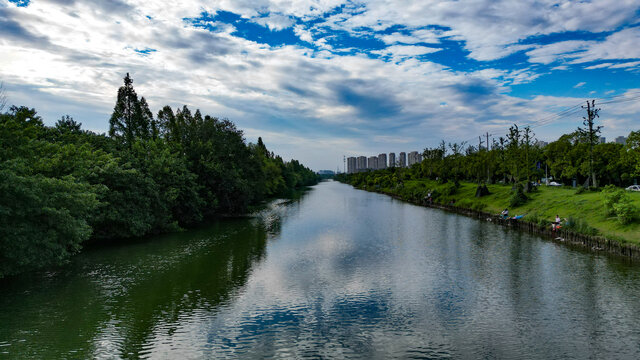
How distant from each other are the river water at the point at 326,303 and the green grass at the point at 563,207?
479 cm

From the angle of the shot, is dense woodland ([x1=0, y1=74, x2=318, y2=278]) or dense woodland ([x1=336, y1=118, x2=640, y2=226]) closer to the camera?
dense woodland ([x1=0, y1=74, x2=318, y2=278])

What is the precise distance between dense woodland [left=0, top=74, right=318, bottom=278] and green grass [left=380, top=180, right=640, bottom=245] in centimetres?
4270

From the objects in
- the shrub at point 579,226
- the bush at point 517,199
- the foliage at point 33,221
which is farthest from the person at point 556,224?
the foliage at point 33,221

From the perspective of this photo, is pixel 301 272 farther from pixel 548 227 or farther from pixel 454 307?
pixel 548 227

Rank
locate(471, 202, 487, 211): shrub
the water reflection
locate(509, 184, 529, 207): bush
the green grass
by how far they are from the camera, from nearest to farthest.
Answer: the water reflection, the green grass, locate(509, 184, 529, 207): bush, locate(471, 202, 487, 211): shrub

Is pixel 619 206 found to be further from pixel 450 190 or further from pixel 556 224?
pixel 450 190

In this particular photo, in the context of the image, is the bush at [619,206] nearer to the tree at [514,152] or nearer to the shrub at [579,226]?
the shrub at [579,226]

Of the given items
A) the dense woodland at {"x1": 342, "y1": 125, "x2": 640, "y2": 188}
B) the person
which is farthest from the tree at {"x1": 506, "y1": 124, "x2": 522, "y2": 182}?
the person

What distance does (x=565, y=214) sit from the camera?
44562 mm

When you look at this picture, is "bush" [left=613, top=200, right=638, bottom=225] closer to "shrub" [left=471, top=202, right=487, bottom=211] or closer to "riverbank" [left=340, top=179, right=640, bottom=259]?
"riverbank" [left=340, top=179, right=640, bottom=259]

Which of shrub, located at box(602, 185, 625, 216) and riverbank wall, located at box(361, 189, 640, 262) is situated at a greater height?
shrub, located at box(602, 185, 625, 216)

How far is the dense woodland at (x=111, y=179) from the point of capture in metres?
23.5

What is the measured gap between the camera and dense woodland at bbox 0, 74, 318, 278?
23.5m

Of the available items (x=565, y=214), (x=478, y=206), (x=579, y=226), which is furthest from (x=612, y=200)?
(x=478, y=206)
